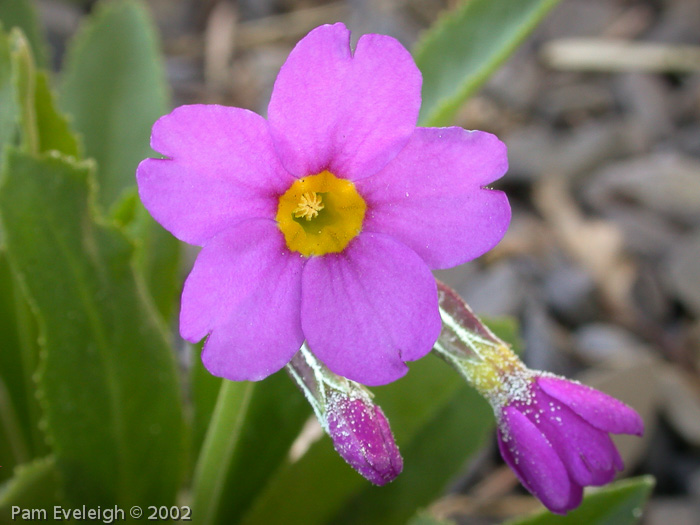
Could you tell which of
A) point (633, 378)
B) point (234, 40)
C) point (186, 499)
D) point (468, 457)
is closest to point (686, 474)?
point (633, 378)

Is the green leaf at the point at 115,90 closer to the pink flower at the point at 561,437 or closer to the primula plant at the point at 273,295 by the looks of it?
the primula plant at the point at 273,295

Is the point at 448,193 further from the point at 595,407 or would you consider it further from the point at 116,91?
the point at 116,91

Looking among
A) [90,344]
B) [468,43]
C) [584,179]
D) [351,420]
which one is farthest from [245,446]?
[584,179]

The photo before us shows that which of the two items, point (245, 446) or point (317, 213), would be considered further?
point (245, 446)

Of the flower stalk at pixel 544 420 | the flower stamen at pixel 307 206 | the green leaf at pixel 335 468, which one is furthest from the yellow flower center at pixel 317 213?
the green leaf at pixel 335 468

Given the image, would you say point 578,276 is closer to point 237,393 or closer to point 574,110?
point 574,110

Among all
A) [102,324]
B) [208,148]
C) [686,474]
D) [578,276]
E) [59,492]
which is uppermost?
[208,148]
